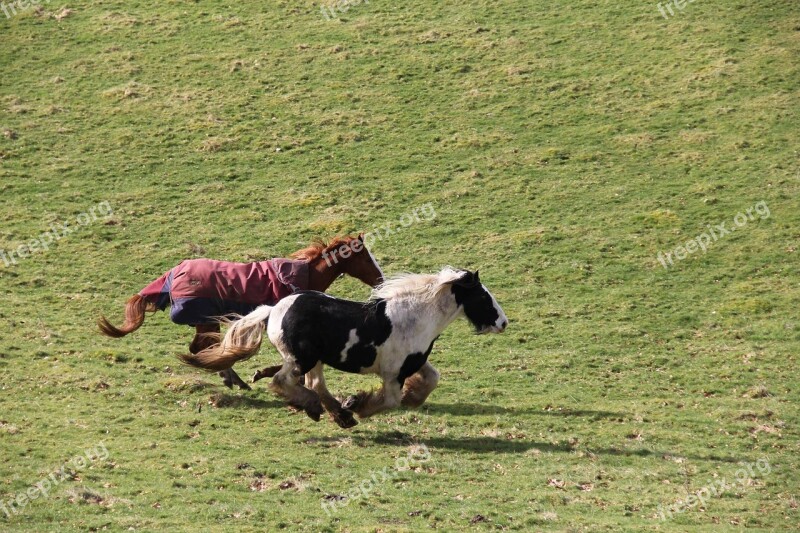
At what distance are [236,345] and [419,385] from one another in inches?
109

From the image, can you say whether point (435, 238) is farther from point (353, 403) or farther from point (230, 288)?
point (353, 403)

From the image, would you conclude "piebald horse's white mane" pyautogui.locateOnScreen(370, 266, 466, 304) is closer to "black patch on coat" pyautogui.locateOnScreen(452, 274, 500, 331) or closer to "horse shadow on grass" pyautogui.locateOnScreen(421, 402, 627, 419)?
"black patch on coat" pyautogui.locateOnScreen(452, 274, 500, 331)

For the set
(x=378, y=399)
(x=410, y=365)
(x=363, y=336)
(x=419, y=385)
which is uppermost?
(x=363, y=336)

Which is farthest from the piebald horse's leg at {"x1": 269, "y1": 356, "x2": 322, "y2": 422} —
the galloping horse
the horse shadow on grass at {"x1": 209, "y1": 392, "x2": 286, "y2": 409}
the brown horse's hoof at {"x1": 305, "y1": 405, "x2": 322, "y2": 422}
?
the horse shadow on grass at {"x1": 209, "y1": 392, "x2": 286, "y2": 409}

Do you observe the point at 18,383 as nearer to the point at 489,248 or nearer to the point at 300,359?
the point at 300,359

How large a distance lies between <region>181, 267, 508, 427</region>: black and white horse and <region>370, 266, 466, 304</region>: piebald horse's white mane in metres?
0.01

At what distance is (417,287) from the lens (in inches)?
574

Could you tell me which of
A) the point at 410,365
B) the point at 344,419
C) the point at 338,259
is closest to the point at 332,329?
the point at 410,365

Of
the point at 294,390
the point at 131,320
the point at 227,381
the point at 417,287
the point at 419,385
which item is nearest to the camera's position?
the point at 294,390

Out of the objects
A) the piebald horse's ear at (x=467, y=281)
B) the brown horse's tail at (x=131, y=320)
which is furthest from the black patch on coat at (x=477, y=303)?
the brown horse's tail at (x=131, y=320)

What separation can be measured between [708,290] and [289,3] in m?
26.7

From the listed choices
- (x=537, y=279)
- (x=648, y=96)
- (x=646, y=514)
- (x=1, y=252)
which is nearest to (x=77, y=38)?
(x=1, y=252)

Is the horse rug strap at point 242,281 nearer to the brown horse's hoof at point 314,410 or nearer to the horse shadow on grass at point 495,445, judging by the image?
the brown horse's hoof at point 314,410

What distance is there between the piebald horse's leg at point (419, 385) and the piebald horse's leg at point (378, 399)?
0.28 metres
